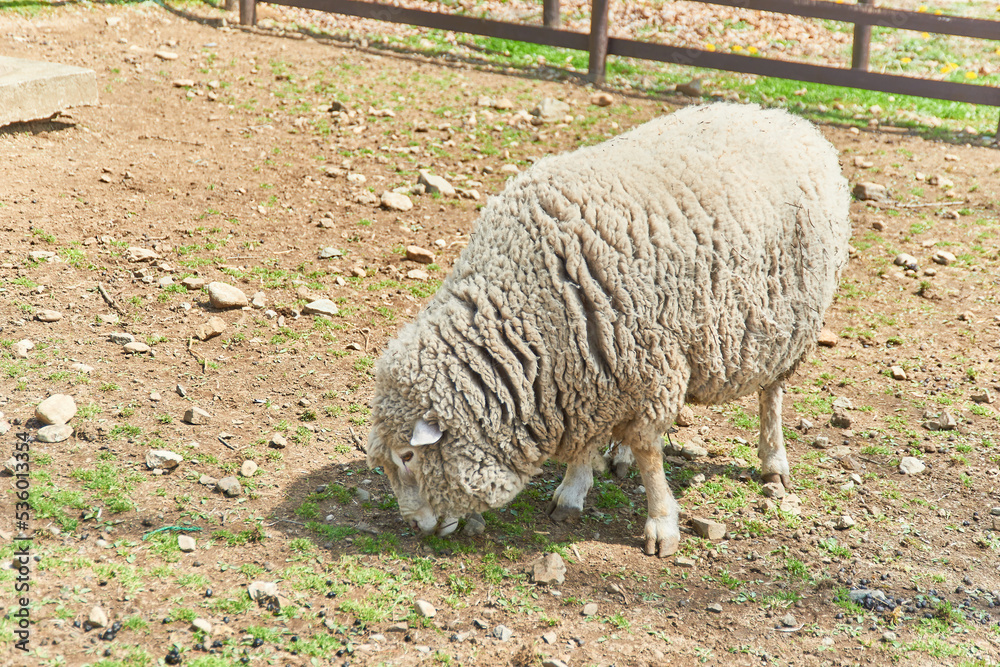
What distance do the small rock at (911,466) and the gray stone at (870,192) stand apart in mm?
3873

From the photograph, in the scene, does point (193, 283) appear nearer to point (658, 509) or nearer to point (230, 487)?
point (230, 487)

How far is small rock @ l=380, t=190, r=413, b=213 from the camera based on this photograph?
23.7 feet

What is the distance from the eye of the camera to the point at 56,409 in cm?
444

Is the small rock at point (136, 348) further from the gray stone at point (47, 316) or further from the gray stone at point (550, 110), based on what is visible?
the gray stone at point (550, 110)

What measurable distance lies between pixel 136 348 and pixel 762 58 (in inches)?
320

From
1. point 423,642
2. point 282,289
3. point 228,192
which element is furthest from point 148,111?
point 423,642

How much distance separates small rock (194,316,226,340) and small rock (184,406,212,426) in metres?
0.74

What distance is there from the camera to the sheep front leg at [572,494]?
4.54m

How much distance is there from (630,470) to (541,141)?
4563 mm

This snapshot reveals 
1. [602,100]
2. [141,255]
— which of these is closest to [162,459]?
[141,255]

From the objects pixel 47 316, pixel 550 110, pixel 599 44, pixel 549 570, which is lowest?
pixel 549 570

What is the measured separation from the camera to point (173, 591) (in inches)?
140

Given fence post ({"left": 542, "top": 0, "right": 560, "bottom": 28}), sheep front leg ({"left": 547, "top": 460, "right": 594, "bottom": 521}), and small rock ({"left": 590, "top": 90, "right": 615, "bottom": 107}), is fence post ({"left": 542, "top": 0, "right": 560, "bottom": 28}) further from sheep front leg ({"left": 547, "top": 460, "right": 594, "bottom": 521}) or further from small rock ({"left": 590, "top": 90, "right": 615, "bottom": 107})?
sheep front leg ({"left": 547, "top": 460, "right": 594, "bottom": 521})

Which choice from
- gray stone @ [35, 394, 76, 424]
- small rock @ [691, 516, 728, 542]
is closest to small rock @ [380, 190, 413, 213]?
gray stone @ [35, 394, 76, 424]
